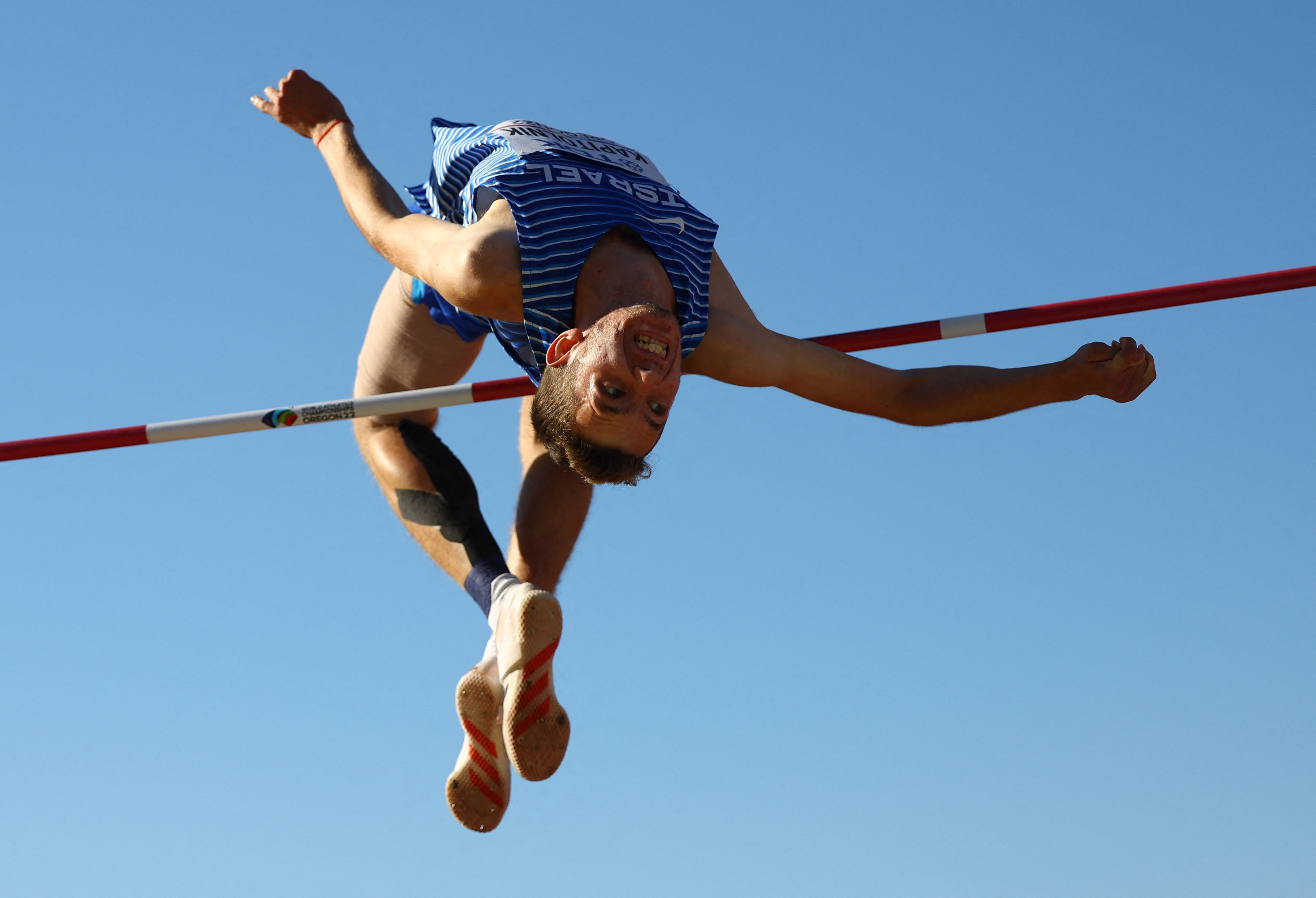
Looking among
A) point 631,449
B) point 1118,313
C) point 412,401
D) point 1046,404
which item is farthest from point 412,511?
point 1118,313

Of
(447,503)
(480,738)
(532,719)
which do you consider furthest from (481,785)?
(447,503)

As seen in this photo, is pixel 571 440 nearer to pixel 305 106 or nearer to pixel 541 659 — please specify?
pixel 541 659

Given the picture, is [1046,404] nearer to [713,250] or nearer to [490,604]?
[713,250]

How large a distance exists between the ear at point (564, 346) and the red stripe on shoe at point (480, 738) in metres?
1.55

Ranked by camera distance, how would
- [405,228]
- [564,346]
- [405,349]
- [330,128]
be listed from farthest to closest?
[405,349] < [330,128] < [405,228] < [564,346]

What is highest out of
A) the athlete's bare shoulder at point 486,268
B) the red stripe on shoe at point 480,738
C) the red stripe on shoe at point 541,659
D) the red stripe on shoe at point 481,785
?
the athlete's bare shoulder at point 486,268

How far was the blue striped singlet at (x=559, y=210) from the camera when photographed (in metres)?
5.34

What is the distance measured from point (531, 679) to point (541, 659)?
0.08 metres

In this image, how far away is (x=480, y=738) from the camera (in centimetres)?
602

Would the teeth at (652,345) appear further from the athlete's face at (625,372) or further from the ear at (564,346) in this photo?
the ear at (564,346)

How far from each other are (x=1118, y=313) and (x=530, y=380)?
8.60 feet

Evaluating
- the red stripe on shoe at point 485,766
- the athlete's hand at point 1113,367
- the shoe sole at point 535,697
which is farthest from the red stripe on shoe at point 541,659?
the athlete's hand at point 1113,367

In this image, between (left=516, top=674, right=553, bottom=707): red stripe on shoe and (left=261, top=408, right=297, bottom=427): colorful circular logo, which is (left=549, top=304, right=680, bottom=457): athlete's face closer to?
(left=516, top=674, right=553, bottom=707): red stripe on shoe

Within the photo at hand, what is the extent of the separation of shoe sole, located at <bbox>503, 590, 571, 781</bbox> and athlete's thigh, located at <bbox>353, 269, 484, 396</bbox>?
1607 mm
